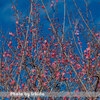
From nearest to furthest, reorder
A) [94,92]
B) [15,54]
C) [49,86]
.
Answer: [94,92]
[49,86]
[15,54]

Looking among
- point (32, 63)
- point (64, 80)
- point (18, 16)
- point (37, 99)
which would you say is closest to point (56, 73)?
point (64, 80)

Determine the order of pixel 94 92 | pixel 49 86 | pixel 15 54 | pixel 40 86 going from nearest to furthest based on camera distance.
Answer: pixel 94 92, pixel 40 86, pixel 49 86, pixel 15 54

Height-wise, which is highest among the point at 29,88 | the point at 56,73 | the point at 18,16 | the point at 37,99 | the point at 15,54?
the point at 18,16

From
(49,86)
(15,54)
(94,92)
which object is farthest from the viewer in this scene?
(15,54)

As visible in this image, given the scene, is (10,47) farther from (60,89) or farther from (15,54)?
(60,89)

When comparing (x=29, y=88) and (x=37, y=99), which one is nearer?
(x=37, y=99)

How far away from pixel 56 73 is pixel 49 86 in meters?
0.37

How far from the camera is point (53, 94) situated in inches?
169

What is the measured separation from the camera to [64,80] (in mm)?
4871

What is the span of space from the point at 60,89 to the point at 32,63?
961mm

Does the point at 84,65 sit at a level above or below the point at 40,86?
above

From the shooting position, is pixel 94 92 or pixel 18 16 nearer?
pixel 94 92

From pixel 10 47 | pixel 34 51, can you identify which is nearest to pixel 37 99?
pixel 34 51

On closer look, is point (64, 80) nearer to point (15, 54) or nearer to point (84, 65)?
point (84, 65)
